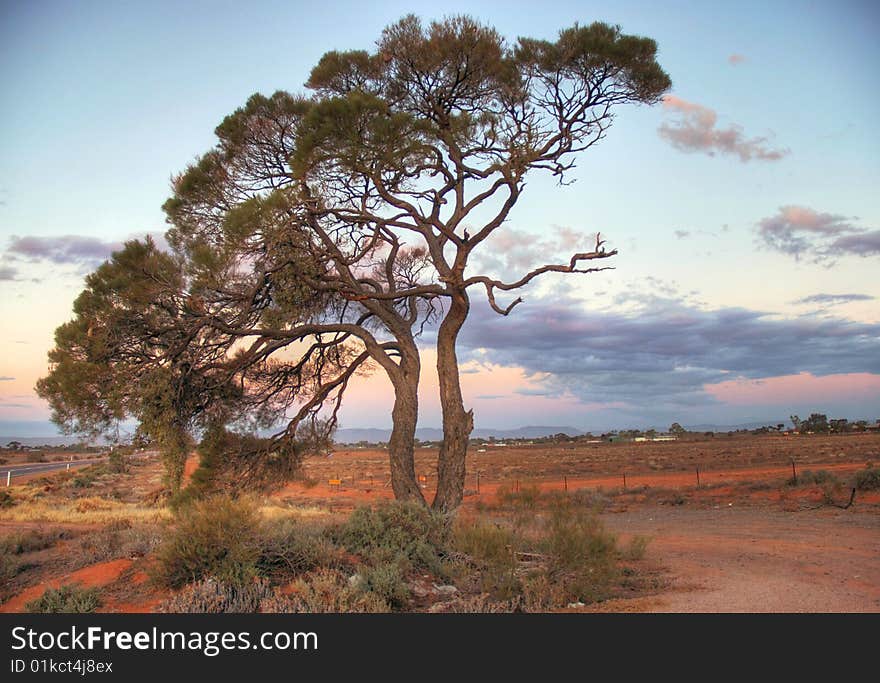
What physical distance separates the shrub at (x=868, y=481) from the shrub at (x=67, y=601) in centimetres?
2335

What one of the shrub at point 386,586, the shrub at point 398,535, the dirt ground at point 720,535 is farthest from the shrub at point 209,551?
the shrub at point 398,535

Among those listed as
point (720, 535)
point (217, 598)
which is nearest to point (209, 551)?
point (217, 598)

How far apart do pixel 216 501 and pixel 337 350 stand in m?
6.42

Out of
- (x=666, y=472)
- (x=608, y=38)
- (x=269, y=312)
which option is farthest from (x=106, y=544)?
(x=666, y=472)

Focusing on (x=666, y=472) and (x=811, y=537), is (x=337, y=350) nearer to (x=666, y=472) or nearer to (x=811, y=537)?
(x=811, y=537)

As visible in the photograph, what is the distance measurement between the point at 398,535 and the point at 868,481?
1966cm

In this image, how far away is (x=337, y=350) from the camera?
15.4 meters

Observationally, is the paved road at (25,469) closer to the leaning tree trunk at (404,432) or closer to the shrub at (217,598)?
the leaning tree trunk at (404,432)

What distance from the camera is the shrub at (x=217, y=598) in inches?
305

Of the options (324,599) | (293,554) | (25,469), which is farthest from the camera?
(25,469)

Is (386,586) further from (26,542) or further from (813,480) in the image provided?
(813,480)

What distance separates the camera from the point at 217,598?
7.86 m

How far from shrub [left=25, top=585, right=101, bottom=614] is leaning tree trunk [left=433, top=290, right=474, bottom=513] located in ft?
20.1
